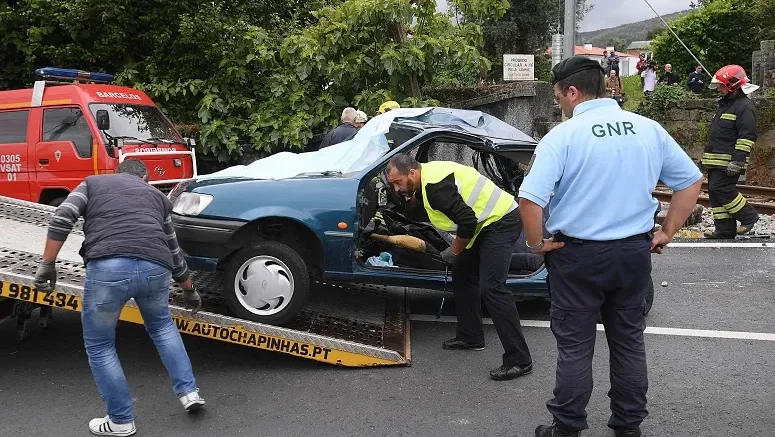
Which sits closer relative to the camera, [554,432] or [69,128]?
[554,432]

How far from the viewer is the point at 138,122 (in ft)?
32.7

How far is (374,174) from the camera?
536 cm

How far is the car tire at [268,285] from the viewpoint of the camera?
507cm

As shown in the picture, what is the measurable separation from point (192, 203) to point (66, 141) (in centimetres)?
492

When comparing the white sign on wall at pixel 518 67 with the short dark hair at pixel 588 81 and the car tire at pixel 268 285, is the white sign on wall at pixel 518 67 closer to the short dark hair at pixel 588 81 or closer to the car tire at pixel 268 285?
the car tire at pixel 268 285

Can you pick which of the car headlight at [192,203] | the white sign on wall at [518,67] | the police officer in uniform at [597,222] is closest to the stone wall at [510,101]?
the white sign on wall at [518,67]

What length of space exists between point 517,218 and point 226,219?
2015mm

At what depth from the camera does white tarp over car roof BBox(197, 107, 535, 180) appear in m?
5.64

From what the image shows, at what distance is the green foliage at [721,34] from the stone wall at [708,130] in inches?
252

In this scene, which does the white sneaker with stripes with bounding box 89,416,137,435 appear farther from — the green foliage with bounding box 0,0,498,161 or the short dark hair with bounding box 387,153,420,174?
the green foliage with bounding box 0,0,498,161

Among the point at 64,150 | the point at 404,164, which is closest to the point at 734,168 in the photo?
the point at 404,164

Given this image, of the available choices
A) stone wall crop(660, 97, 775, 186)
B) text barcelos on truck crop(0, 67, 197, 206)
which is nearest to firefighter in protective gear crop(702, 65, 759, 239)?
text barcelos on truck crop(0, 67, 197, 206)

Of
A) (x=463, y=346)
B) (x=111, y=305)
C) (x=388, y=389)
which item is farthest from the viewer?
(x=463, y=346)

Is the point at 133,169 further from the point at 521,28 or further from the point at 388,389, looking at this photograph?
the point at 521,28
